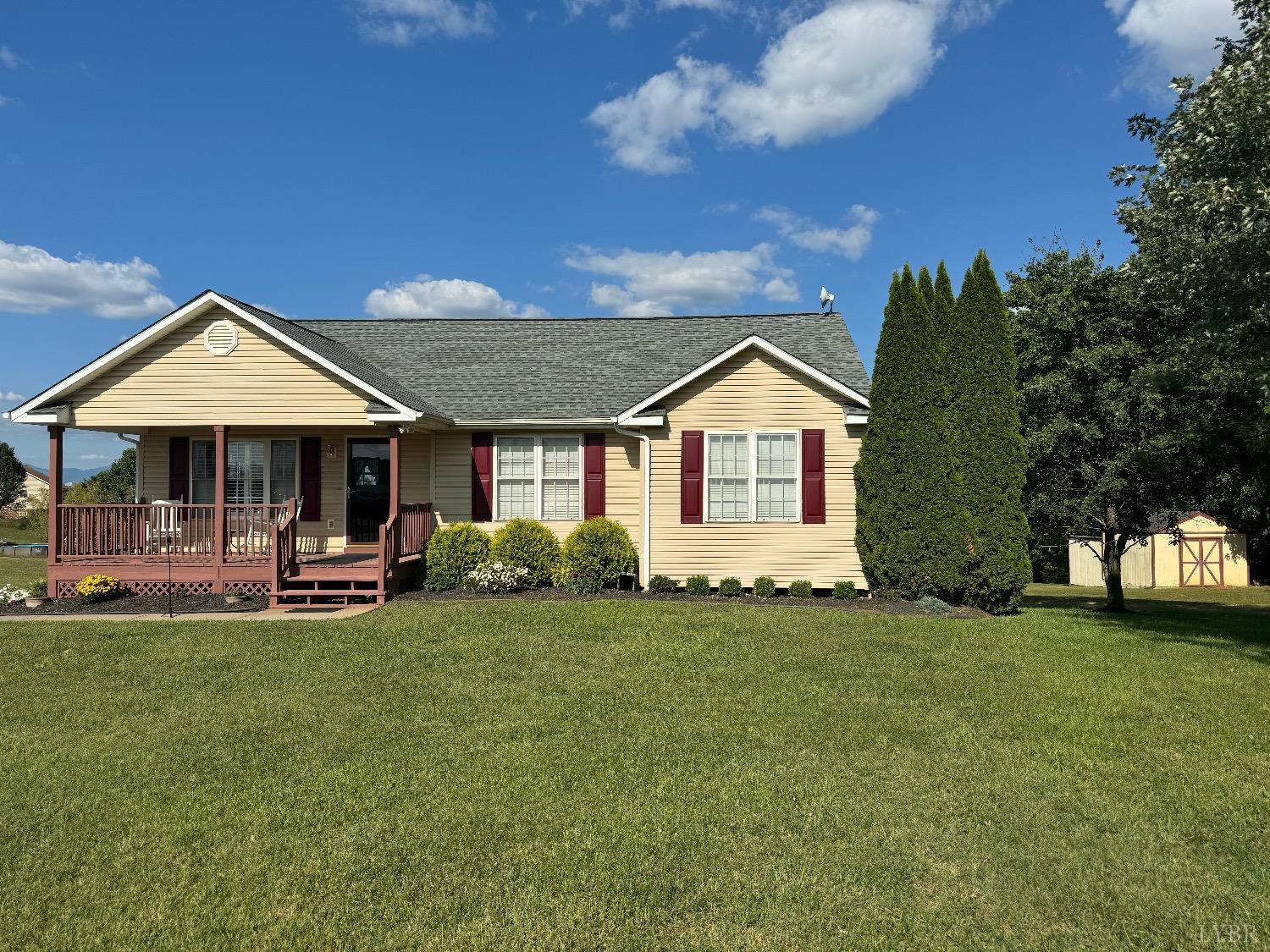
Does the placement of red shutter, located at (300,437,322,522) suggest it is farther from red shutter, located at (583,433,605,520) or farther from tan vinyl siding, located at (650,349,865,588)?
tan vinyl siding, located at (650,349,865,588)

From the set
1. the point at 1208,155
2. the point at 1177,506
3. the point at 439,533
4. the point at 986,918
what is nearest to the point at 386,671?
the point at 439,533

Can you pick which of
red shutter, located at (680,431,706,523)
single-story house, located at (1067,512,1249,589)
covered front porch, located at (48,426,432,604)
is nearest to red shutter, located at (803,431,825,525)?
red shutter, located at (680,431,706,523)

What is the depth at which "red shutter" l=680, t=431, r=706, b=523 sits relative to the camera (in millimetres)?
14039

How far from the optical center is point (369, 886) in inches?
170

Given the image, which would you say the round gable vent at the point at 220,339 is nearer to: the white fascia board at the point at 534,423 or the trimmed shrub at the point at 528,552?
the white fascia board at the point at 534,423

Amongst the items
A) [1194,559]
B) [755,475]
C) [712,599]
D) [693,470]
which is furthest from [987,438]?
[1194,559]

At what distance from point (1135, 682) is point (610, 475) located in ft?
29.2

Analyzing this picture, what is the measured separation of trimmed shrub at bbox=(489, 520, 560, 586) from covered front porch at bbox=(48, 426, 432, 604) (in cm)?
161

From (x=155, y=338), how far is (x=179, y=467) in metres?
2.88

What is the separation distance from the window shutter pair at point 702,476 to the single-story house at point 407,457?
0.03m

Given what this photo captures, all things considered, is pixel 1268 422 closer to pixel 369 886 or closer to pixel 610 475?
pixel 610 475

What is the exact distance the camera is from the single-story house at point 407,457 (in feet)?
42.7

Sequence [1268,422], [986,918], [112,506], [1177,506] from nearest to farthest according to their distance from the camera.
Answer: [986,918], [1268,422], [112,506], [1177,506]

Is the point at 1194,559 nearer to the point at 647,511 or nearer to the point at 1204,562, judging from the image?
the point at 1204,562
